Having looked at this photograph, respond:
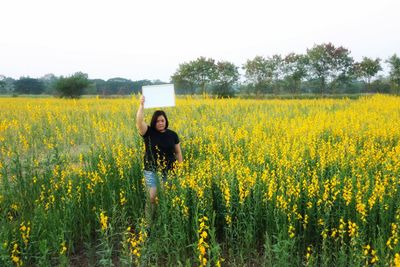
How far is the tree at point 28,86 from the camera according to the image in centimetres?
5419

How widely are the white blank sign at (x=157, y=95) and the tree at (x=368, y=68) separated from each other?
34840 millimetres

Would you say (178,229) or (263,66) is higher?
(263,66)

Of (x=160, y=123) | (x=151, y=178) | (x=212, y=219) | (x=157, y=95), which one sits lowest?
(x=212, y=219)

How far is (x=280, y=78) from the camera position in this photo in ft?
128

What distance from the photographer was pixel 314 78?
36.4 metres

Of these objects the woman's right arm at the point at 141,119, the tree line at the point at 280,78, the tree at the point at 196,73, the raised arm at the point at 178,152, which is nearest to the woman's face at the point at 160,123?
the woman's right arm at the point at 141,119

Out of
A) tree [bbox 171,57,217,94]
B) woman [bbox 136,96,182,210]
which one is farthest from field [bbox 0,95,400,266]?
tree [bbox 171,57,217,94]

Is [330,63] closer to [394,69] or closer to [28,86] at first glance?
[394,69]

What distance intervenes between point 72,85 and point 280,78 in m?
23.6

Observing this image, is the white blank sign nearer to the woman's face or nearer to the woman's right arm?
the woman's right arm

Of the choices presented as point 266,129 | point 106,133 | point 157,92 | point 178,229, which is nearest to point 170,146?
point 157,92

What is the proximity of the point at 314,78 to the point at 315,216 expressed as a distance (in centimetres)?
3528

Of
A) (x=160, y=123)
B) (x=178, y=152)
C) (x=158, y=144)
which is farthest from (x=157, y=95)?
(x=178, y=152)

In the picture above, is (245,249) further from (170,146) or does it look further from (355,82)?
(355,82)
